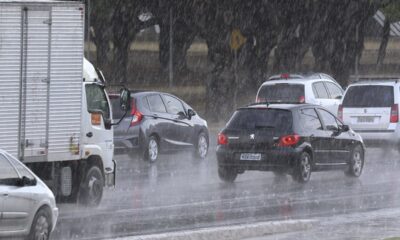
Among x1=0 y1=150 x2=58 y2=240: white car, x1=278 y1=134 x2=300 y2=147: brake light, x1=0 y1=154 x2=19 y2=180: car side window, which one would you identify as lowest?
x1=278 y1=134 x2=300 y2=147: brake light

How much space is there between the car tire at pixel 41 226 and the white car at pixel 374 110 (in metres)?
16.7

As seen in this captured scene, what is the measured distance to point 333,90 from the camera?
109ft

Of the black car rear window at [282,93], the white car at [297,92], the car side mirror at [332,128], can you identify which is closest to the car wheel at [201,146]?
the white car at [297,92]

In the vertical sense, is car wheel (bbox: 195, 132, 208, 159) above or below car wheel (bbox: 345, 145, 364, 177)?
below

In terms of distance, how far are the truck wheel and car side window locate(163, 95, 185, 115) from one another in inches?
352

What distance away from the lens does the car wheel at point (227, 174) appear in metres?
22.3

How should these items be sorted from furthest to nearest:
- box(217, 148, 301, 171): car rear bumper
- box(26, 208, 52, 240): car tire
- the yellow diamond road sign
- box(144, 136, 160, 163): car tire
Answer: the yellow diamond road sign, box(144, 136, 160, 163): car tire, box(217, 148, 301, 171): car rear bumper, box(26, 208, 52, 240): car tire

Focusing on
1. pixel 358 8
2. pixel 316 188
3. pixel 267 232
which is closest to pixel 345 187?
pixel 316 188

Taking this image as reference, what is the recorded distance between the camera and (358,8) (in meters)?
46.1

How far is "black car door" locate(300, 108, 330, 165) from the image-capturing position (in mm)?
22234

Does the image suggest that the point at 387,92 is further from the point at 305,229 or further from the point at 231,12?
the point at 305,229

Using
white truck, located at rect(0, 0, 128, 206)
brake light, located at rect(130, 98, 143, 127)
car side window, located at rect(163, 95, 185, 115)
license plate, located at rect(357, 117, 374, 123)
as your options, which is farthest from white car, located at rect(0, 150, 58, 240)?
license plate, located at rect(357, 117, 374, 123)

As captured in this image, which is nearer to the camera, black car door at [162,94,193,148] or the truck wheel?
the truck wheel

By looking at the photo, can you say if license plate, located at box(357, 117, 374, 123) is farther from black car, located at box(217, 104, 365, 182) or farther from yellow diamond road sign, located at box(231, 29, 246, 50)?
yellow diamond road sign, located at box(231, 29, 246, 50)
